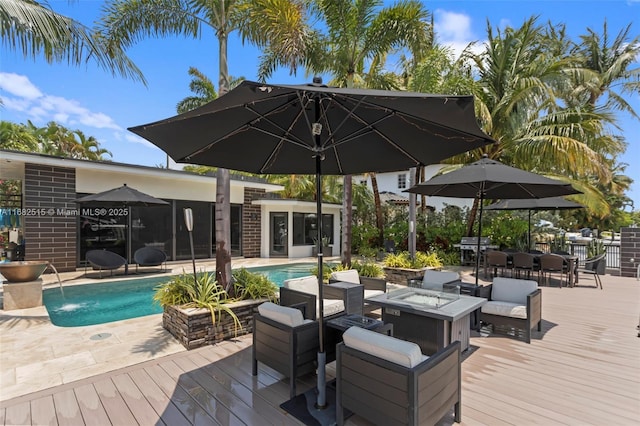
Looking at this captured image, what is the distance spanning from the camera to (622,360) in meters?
3.88

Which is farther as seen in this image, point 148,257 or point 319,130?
point 148,257

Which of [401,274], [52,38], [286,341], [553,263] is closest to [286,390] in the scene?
[286,341]

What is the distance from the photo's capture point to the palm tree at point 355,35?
25.2 ft

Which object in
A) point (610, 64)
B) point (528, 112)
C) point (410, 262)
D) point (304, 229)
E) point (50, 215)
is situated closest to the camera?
point (410, 262)

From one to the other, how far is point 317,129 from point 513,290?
4.29 metres

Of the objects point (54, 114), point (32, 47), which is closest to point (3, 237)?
point (54, 114)

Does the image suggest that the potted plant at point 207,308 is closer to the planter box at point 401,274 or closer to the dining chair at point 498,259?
the planter box at point 401,274

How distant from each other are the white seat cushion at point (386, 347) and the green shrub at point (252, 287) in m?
2.99

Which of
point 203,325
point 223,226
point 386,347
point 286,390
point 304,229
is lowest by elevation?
point 286,390

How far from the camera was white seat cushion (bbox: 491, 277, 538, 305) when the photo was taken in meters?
4.87

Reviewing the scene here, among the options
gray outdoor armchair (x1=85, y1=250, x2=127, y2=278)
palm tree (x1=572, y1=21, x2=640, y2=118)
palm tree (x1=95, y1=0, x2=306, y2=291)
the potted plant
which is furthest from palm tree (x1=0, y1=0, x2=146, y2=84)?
palm tree (x1=572, y1=21, x2=640, y2=118)

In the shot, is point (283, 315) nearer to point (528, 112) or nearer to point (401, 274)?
point (401, 274)

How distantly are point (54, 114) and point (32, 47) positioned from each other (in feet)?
49.5

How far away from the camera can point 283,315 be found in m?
3.21
